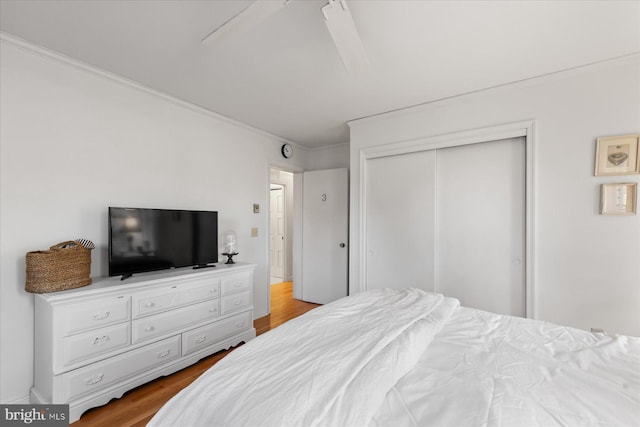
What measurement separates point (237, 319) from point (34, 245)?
1751mm

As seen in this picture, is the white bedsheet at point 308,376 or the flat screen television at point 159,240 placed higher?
the flat screen television at point 159,240

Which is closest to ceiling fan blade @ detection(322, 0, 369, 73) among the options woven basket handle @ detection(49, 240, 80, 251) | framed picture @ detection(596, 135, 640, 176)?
framed picture @ detection(596, 135, 640, 176)

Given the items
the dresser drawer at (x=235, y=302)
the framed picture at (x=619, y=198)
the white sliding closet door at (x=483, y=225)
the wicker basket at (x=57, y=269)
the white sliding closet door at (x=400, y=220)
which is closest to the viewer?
the wicker basket at (x=57, y=269)

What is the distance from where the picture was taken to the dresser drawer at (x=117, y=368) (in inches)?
70.3

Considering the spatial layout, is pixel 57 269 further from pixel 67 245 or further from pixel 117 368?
pixel 117 368

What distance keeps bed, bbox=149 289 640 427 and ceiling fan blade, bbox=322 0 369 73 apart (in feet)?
5.02

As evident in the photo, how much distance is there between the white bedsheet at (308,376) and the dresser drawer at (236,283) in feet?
5.07

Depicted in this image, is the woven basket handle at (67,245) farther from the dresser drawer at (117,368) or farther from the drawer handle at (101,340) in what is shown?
the dresser drawer at (117,368)

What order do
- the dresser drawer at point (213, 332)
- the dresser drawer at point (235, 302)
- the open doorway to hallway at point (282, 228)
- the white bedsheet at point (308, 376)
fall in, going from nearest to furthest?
the white bedsheet at point (308, 376)
the dresser drawer at point (213, 332)
the dresser drawer at point (235, 302)
the open doorway to hallway at point (282, 228)

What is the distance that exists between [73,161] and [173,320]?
153 centimetres

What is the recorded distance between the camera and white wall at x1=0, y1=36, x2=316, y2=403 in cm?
187

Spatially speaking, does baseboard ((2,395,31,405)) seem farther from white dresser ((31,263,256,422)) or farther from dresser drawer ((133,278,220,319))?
dresser drawer ((133,278,220,319))

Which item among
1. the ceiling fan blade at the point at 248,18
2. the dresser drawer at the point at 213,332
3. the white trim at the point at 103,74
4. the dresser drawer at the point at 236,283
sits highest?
the white trim at the point at 103,74

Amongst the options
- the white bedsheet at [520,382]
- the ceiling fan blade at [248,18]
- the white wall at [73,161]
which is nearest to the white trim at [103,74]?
the white wall at [73,161]
